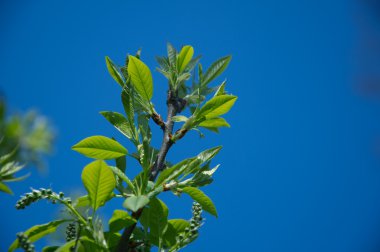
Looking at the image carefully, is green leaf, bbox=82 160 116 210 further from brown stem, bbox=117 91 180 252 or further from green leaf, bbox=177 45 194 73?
green leaf, bbox=177 45 194 73

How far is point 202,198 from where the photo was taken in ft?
6.34

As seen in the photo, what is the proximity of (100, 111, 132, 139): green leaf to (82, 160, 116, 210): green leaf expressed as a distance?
18.1 inches

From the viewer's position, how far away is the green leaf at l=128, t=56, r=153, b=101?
2119 millimetres

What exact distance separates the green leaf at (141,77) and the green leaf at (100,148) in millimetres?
401

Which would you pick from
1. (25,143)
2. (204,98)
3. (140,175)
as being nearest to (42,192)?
(140,175)

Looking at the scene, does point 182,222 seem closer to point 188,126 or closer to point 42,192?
point 188,126

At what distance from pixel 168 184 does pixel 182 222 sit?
0.23 m

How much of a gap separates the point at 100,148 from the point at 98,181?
0.33 m

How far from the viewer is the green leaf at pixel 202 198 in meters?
1.91

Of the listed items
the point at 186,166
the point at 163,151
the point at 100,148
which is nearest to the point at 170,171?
the point at 186,166

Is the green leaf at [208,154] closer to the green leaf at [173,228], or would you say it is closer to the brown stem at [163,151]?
the brown stem at [163,151]

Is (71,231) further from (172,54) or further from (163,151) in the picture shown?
(172,54)

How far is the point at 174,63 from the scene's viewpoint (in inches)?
98.0

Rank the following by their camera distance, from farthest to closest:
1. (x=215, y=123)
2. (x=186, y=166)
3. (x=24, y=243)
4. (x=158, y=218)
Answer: (x=215, y=123) → (x=158, y=218) → (x=186, y=166) → (x=24, y=243)
